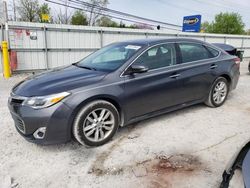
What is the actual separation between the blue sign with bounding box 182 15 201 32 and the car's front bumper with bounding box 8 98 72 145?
20.4 meters

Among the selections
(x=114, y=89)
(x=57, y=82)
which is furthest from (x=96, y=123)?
(x=57, y=82)

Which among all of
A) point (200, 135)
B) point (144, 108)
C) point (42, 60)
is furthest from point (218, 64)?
point (42, 60)

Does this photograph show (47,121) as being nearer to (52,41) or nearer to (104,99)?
(104,99)

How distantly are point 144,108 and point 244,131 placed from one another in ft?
5.68

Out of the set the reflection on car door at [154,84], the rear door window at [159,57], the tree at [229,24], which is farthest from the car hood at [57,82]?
the tree at [229,24]

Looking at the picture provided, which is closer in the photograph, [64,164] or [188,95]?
[64,164]

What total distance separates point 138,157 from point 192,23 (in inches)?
855

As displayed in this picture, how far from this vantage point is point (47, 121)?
2.73 meters

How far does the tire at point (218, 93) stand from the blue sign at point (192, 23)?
17.6 metres

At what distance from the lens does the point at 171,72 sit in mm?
3779

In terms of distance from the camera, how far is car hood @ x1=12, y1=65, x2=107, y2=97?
2.87m

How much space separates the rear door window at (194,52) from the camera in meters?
4.10

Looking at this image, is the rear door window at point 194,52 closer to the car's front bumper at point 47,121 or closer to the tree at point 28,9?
the car's front bumper at point 47,121

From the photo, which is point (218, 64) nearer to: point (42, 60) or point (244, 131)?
point (244, 131)
